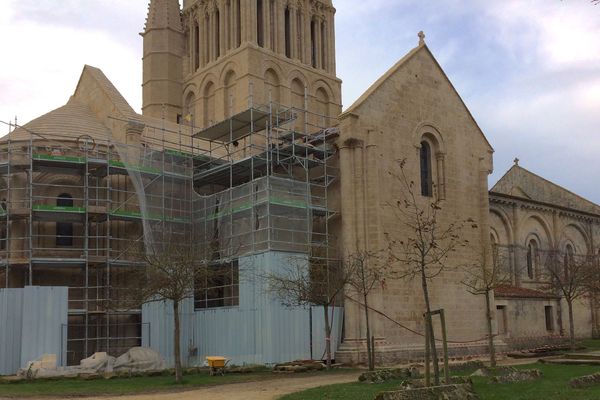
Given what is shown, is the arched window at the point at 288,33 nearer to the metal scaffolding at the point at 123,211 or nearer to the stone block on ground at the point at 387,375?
the metal scaffolding at the point at 123,211

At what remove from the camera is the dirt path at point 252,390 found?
1648 cm

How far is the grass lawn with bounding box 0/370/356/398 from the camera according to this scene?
59.8 ft

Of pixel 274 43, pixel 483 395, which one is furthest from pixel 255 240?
pixel 274 43

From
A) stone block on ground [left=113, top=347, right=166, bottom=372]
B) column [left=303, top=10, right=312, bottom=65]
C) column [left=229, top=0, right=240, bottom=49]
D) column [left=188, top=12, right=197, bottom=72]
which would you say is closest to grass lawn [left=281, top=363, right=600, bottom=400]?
stone block on ground [left=113, top=347, right=166, bottom=372]

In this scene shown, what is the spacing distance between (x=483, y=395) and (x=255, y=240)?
531 inches

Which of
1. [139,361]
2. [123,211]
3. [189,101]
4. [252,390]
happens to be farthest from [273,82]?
[252,390]

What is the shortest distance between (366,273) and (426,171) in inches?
281

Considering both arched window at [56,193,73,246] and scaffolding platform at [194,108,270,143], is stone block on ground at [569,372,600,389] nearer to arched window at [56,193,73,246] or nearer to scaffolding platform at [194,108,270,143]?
scaffolding platform at [194,108,270,143]

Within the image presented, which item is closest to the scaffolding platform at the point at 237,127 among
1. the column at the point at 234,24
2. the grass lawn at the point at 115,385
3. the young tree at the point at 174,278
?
the young tree at the point at 174,278

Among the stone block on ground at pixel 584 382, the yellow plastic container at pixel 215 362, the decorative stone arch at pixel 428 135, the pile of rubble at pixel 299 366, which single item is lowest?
the pile of rubble at pixel 299 366

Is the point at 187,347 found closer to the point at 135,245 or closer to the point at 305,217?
the point at 135,245

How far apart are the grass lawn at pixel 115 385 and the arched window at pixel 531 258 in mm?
22063

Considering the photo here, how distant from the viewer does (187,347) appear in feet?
92.5

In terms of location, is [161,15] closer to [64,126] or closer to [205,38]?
[205,38]
